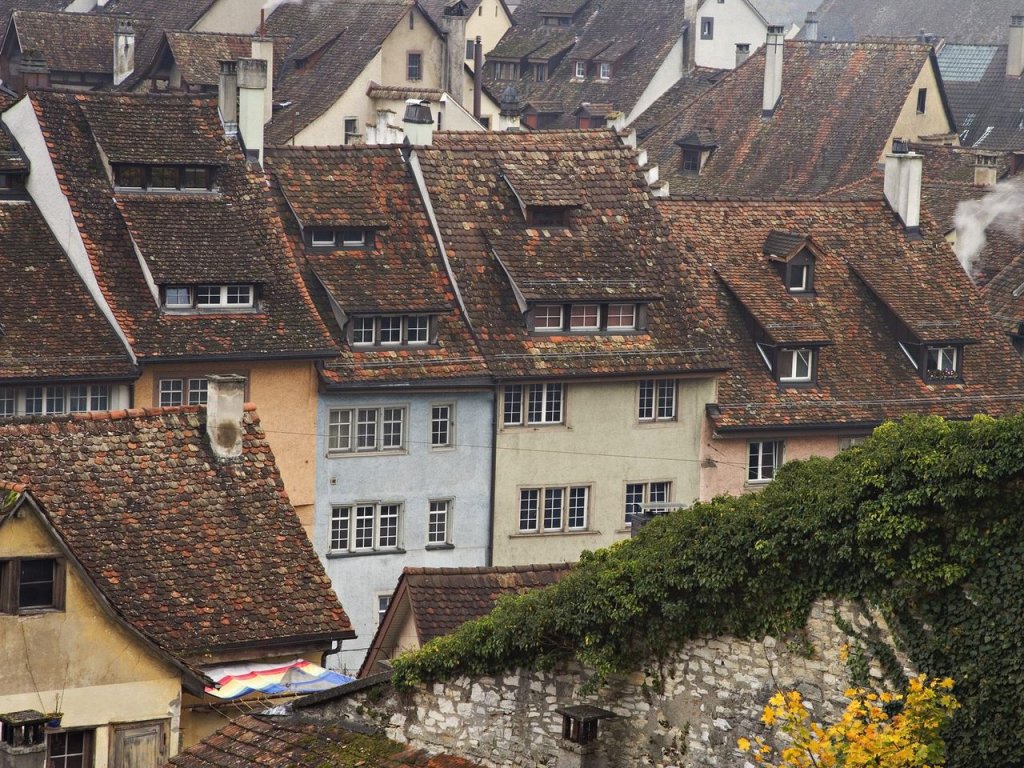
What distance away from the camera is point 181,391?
1693 inches

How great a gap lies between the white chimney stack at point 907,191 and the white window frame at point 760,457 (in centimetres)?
796

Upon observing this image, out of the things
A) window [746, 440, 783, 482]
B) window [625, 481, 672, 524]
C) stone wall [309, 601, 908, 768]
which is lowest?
stone wall [309, 601, 908, 768]

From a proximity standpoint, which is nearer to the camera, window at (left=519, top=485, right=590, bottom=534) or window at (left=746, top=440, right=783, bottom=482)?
window at (left=519, top=485, right=590, bottom=534)

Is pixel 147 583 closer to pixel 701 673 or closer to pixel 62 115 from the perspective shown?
pixel 701 673

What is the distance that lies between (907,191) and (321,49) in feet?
105

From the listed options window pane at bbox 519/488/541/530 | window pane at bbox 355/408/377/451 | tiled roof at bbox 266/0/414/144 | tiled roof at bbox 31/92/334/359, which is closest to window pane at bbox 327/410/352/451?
window pane at bbox 355/408/377/451

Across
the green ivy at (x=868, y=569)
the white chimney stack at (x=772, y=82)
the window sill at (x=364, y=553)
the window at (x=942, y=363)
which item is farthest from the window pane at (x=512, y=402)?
the white chimney stack at (x=772, y=82)

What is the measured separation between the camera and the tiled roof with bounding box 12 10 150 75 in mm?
81562

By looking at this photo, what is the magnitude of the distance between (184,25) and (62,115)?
145ft

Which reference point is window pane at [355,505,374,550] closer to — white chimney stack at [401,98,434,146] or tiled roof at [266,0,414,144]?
white chimney stack at [401,98,434,146]

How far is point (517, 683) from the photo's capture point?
21.5 metres

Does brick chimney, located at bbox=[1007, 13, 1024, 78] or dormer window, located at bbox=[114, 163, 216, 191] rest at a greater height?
brick chimney, located at bbox=[1007, 13, 1024, 78]

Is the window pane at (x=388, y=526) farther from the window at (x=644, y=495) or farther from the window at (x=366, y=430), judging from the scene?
the window at (x=644, y=495)

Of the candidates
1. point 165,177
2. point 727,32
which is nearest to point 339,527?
point 165,177
